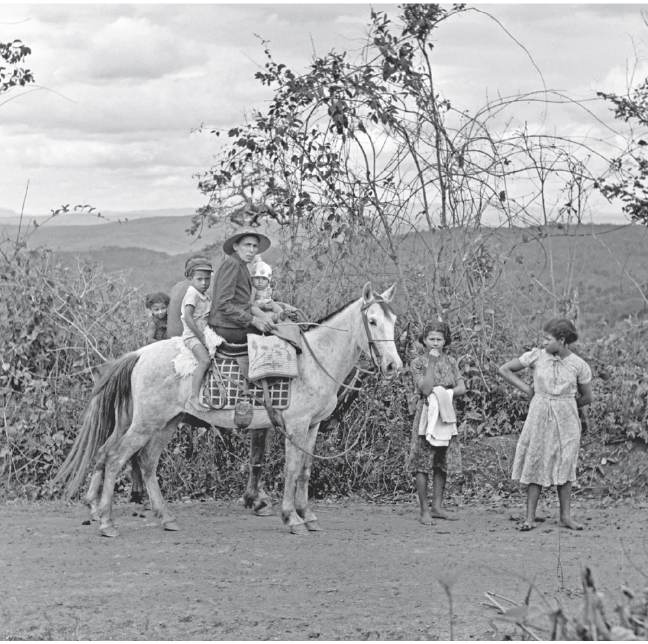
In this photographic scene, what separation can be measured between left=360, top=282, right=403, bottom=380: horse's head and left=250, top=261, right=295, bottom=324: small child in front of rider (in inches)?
29.7

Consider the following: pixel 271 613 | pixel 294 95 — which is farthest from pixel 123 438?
pixel 294 95

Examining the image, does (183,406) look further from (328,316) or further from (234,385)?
(328,316)

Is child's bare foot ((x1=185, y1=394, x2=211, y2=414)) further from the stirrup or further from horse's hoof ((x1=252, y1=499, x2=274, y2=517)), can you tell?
horse's hoof ((x1=252, y1=499, x2=274, y2=517))

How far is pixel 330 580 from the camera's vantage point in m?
6.45

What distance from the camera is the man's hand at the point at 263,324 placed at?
7.80 m

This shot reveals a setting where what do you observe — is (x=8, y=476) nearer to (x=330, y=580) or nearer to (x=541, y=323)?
(x=330, y=580)

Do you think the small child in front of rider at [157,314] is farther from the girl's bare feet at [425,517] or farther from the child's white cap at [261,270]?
the girl's bare feet at [425,517]

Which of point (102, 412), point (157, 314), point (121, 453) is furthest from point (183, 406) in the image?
point (157, 314)

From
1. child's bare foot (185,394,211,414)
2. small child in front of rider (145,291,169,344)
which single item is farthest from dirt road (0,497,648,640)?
small child in front of rider (145,291,169,344)

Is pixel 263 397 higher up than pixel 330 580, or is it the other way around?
pixel 263 397

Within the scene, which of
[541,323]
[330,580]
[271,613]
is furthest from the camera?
[541,323]

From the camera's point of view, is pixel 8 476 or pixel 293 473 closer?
pixel 293 473

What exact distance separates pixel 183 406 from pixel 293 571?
206cm

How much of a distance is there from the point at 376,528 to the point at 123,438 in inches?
90.5
